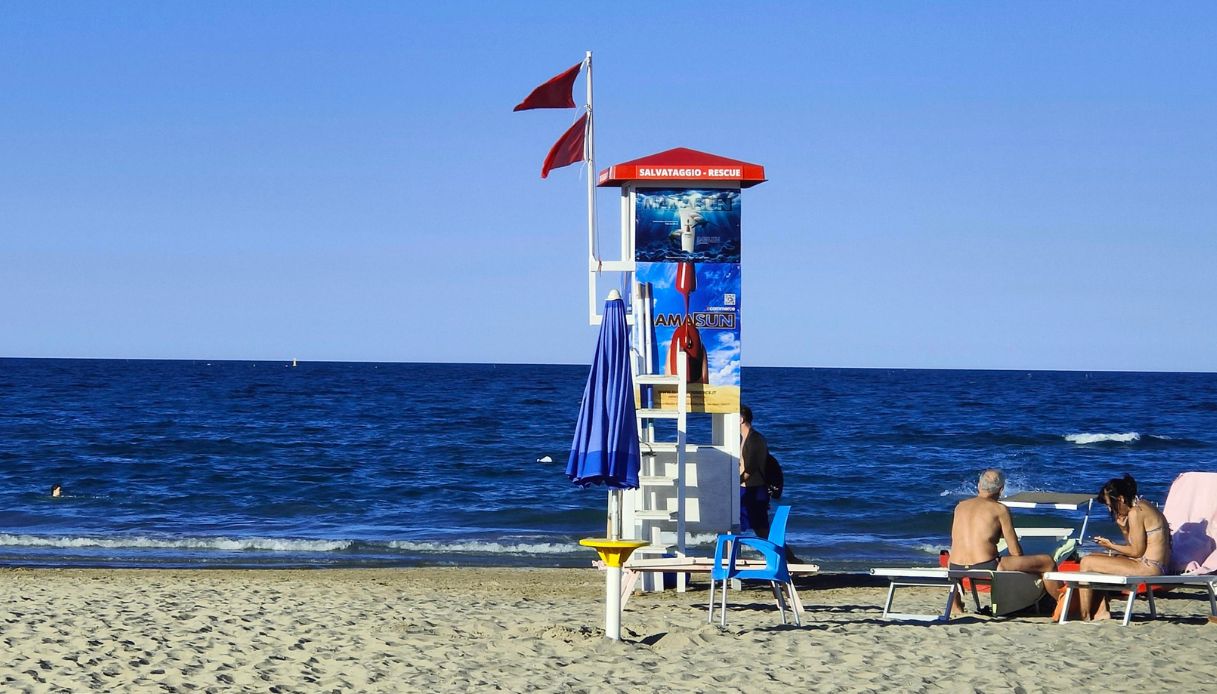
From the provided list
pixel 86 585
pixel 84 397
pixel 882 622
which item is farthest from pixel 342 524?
pixel 84 397

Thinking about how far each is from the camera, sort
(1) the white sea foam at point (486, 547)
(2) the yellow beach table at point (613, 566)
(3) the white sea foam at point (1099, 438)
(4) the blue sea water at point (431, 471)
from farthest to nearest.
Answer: (3) the white sea foam at point (1099, 438), (4) the blue sea water at point (431, 471), (1) the white sea foam at point (486, 547), (2) the yellow beach table at point (613, 566)

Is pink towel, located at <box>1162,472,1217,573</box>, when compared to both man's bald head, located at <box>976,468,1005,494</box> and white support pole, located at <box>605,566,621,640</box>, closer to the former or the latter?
man's bald head, located at <box>976,468,1005,494</box>

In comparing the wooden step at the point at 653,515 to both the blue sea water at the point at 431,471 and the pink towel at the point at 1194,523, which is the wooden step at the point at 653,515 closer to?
the pink towel at the point at 1194,523

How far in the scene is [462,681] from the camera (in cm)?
652

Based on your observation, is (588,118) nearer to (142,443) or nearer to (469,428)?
(142,443)

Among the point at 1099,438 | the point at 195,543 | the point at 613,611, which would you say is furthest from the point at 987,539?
the point at 1099,438

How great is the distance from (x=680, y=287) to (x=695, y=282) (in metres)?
0.14

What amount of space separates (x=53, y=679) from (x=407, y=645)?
1948 millimetres

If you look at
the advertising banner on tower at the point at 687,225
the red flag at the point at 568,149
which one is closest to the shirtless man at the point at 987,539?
the advertising banner on tower at the point at 687,225

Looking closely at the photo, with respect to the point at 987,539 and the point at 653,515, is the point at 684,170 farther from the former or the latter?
the point at 987,539

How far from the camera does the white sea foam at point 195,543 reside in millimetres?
14680

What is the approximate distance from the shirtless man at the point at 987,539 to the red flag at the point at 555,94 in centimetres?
426

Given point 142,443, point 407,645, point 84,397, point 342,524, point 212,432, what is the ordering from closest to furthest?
point 407,645 < point 342,524 < point 142,443 < point 212,432 < point 84,397

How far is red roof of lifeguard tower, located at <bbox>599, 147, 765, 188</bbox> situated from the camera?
392 inches
